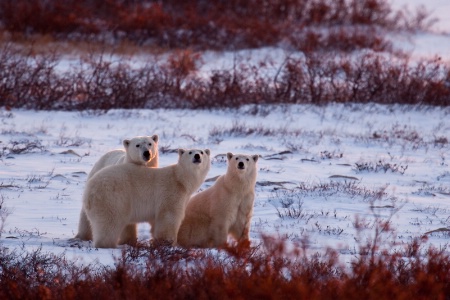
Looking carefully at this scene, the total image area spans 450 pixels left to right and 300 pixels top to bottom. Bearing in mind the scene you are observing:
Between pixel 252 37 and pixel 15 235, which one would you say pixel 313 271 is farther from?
pixel 252 37

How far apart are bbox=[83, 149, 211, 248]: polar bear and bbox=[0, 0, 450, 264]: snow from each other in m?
0.16

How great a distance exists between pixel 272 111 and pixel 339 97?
1.70 m

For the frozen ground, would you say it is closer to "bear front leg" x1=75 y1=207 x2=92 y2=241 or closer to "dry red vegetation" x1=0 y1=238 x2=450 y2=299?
"bear front leg" x1=75 y1=207 x2=92 y2=241

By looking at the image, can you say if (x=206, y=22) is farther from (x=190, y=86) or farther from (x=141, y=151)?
(x=141, y=151)

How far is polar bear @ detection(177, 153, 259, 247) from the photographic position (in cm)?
537

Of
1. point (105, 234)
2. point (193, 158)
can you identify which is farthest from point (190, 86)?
point (105, 234)

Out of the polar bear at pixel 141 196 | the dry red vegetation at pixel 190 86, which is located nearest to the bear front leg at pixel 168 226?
the polar bear at pixel 141 196

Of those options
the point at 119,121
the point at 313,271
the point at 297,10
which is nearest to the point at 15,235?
the point at 313,271

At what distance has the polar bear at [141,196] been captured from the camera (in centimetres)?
496

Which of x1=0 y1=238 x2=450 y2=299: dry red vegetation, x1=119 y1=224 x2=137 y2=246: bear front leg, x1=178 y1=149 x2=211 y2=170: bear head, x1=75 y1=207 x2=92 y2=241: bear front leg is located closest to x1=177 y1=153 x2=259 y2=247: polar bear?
x1=178 y1=149 x2=211 y2=170: bear head

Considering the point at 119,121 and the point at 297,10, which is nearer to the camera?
the point at 119,121

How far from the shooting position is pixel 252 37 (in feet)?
66.8

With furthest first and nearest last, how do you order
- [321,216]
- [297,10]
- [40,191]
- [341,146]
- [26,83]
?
[297,10]
[26,83]
[341,146]
[40,191]
[321,216]

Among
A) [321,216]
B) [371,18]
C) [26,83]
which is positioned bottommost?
[321,216]
